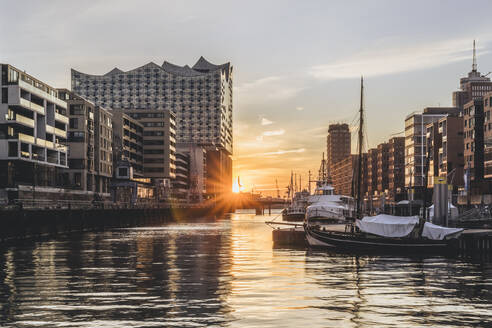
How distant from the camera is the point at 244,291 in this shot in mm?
31922

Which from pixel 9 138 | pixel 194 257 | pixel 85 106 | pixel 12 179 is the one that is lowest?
pixel 194 257

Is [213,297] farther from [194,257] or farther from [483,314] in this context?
[194,257]

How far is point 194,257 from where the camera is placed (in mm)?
53625

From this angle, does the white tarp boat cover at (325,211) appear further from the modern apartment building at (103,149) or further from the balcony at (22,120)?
the modern apartment building at (103,149)

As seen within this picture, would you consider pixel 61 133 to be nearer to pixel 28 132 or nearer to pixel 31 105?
pixel 28 132

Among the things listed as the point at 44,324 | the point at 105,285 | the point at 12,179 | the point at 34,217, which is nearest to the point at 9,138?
the point at 12,179

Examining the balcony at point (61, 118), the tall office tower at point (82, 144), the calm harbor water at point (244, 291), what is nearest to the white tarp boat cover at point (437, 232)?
the calm harbor water at point (244, 291)

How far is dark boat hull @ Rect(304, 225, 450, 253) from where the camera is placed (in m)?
52.5

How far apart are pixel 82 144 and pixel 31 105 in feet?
113

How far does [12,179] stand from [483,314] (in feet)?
352

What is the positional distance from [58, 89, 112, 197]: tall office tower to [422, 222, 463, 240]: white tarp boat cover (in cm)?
11651

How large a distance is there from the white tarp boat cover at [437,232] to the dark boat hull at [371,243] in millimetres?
408

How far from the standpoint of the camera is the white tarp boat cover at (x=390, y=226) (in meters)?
53.1

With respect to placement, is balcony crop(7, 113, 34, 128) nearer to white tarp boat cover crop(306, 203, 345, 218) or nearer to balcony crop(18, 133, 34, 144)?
balcony crop(18, 133, 34, 144)
